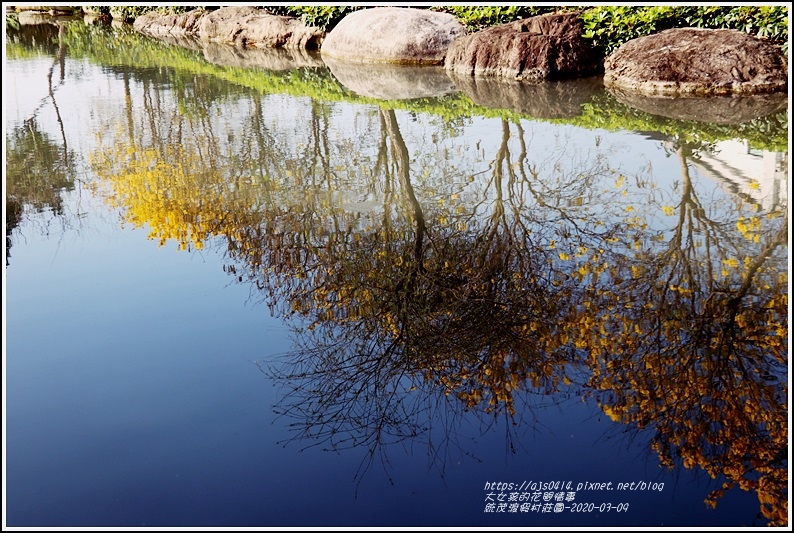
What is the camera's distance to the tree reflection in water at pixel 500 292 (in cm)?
398

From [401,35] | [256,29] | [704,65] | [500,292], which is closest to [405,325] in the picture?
[500,292]

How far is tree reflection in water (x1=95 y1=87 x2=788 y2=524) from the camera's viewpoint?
3982mm

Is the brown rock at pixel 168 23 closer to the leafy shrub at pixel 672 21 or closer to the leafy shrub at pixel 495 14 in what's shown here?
the leafy shrub at pixel 495 14

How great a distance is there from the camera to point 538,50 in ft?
39.8

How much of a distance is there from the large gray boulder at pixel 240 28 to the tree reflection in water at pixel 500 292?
9.65 m

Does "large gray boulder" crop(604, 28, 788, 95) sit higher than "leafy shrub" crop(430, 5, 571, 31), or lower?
lower

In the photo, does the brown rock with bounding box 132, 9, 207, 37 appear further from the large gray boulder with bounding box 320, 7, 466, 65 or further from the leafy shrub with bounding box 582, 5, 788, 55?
the leafy shrub with bounding box 582, 5, 788, 55

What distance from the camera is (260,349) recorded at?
4.76m

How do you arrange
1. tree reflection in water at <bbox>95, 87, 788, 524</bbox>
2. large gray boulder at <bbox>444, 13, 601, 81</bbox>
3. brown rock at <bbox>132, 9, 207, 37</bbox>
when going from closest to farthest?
tree reflection in water at <bbox>95, 87, 788, 524</bbox> → large gray boulder at <bbox>444, 13, 601, 81</bbox> → brown rock at <bbox>132, 9, 207, 37</bbox>

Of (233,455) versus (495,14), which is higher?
(495,14)

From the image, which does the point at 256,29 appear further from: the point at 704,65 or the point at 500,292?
the point at 500,292

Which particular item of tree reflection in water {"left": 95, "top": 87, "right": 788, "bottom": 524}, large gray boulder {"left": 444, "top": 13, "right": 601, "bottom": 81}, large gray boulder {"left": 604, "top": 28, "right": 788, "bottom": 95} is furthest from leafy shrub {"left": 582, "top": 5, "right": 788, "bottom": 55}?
tree reflection in water {"left": 95, "top": 87, "right": 788, "bottom": 524}

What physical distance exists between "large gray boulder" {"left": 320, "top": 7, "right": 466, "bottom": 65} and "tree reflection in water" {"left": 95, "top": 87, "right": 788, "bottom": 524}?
5.98 meters

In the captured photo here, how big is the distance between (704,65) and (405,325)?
7.73m
